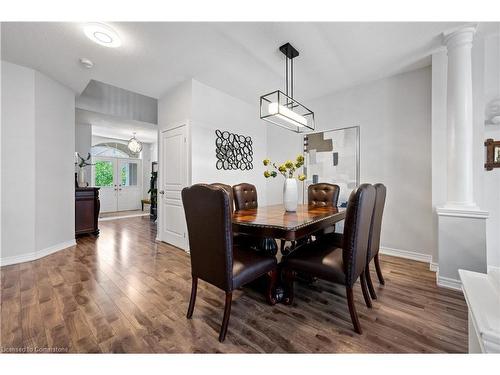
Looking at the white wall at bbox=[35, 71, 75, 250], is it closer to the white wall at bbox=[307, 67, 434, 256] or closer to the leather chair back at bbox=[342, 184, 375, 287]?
the leather chair back at bbox=[342, 184, 375, 287]

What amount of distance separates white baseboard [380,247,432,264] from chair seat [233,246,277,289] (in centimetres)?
233

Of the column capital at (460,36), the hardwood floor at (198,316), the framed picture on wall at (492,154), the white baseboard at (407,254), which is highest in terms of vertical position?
the column capital at (460,36)

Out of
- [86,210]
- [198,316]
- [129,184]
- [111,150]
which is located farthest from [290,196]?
[111,150]

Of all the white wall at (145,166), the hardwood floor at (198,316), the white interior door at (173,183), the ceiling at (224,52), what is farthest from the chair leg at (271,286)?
the white wall at (145,166)

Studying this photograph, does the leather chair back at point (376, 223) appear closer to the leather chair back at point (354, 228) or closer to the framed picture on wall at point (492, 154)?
the leather chair back at point (354, 228)

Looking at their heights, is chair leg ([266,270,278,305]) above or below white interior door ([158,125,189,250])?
below

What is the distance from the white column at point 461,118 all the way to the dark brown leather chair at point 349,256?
1284mm

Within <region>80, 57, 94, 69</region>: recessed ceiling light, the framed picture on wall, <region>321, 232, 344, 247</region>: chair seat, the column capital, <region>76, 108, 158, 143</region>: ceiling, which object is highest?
<region>76, 108, 158, 143</region>: ceiling

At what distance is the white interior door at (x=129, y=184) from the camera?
7574 millimetres

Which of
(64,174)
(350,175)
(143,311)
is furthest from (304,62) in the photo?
(64,174)

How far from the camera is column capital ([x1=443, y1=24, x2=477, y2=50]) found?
2.09 meters

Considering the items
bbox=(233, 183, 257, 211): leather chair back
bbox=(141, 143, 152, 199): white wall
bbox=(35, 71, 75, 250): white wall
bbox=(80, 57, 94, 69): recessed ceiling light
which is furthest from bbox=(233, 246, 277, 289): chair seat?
bbox=(141, 143, 152, 199): white wall
